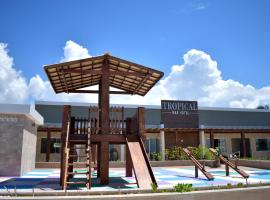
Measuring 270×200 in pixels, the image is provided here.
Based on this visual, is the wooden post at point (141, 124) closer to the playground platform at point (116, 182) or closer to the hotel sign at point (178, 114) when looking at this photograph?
the playground platform at point (116, 182)

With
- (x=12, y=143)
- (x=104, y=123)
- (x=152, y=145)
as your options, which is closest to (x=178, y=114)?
(x=152, y=145)

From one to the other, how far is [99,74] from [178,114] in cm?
1786

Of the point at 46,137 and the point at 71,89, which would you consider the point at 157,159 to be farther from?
the point at 71,89

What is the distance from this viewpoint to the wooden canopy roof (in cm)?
1202

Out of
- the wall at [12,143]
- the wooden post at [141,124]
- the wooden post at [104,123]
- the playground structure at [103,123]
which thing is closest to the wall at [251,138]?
the playground structure at [103,123]

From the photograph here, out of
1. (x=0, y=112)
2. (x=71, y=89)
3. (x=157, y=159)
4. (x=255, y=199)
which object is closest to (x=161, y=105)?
(x=157, y=159)

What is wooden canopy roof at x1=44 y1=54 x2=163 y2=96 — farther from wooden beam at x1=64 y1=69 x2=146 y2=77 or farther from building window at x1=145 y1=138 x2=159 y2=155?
building window at x1=145 y1=138 x2=159 y2=155

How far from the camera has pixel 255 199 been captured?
21.2 ft

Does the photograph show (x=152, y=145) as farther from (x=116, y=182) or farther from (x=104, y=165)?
(x=104, y=165)

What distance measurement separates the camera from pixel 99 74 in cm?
1297

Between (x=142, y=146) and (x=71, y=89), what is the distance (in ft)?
20.8

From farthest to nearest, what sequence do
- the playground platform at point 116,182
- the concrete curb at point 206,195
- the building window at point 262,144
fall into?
the building window at point 262,144 → the playground platform at point 116,182 → the concrete curb at point 206,195

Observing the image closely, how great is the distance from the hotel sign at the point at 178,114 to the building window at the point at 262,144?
25.9 ft

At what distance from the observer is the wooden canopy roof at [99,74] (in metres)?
12.0
